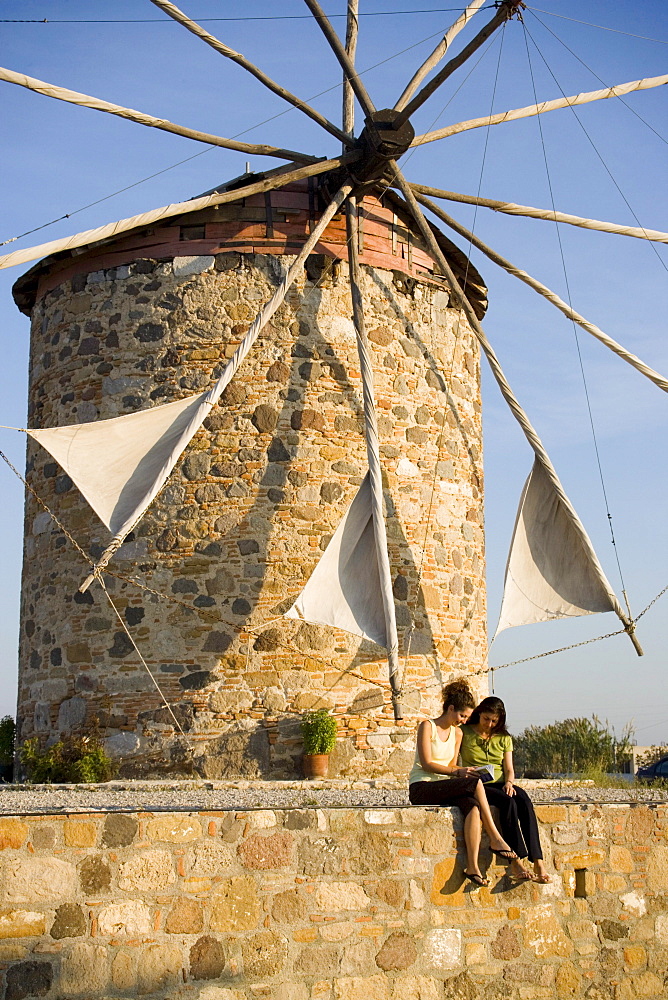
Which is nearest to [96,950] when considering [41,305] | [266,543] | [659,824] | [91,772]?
[659,824]

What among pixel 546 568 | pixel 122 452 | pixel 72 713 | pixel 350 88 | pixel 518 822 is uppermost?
pixel 350 88

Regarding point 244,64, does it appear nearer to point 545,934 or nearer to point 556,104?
point 556,104

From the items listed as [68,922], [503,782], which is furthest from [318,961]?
[503,782]

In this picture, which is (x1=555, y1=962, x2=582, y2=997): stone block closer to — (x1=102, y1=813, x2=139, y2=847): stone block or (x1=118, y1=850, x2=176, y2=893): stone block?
(x1=118, y1=850, x2=176, y2=893): stone block

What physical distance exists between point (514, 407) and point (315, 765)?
11.3 ft

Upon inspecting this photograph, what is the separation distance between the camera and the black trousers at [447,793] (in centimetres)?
537

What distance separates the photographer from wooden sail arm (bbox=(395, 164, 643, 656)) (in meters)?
9.07

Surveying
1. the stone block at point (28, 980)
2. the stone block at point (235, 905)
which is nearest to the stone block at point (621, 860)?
the stone block at point (235, 905)

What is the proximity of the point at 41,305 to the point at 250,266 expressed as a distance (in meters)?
2.09

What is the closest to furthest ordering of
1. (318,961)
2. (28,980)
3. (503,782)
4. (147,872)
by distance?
(28,980) < (147,872) < (318,961) < (503,782)

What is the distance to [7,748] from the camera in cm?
997

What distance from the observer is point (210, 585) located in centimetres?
897

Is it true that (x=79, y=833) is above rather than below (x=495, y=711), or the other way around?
below

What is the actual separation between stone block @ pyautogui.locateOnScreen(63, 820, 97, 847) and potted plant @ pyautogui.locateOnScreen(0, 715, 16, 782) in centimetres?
553
